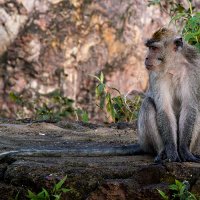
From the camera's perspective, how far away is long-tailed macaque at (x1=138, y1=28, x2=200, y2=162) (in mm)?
4898

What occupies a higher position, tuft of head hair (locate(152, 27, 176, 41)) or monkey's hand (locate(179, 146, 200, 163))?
tuft of head hair (locate(152, 27, 176, 41))

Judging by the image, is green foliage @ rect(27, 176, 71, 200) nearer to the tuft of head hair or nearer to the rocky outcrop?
the rocky outcrop

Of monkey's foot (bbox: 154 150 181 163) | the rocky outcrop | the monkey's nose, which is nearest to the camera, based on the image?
the rocky outcrop

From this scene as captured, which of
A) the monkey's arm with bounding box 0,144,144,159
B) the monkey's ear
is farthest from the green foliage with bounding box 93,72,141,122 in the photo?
the monkey's ear

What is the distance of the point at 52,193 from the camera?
415 cm

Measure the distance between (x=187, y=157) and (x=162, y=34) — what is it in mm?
935

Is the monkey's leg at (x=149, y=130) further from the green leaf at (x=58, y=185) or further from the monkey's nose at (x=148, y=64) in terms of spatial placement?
the green leaf at (x=58, y=185)

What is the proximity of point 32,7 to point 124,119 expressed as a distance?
257 centimetres

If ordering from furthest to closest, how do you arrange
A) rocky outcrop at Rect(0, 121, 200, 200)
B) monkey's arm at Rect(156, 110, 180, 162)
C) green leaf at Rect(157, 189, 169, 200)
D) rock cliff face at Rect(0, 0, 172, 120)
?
1. rock cliff face at Rect(0, 0, 172, 120)
2. monkey's arm at Rect(156, 110, 180, 162)
3. rocky outcrop at Rect(0, 121, 200, 200)
4. green leaf at Rect(157, 189, 169, 200)

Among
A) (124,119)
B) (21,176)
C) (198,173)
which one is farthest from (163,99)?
(124,119)

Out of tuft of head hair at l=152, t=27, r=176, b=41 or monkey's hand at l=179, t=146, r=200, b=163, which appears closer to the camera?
monkey's hand at l=179, t=146, r=200, b=163

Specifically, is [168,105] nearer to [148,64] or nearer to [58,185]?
[148,64]

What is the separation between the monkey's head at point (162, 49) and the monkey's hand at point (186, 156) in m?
0.62

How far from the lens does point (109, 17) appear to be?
10008 mm
